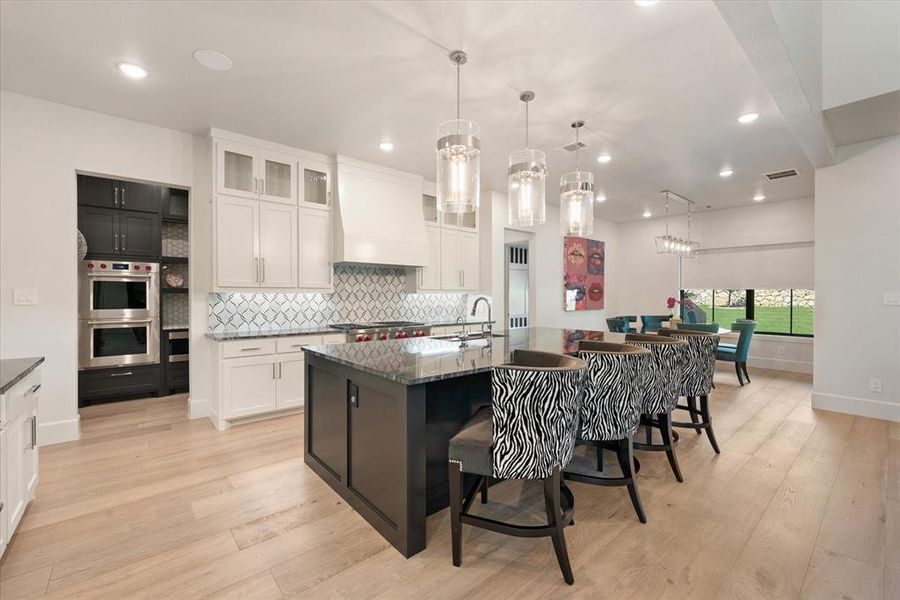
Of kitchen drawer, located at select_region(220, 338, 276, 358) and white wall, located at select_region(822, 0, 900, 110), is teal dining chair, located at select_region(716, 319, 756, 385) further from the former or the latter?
kitchen drawer, located at select_region(220, 338, 276, 358)

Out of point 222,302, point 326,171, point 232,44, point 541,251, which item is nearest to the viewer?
point 232,44

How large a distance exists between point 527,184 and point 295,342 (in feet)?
8.97

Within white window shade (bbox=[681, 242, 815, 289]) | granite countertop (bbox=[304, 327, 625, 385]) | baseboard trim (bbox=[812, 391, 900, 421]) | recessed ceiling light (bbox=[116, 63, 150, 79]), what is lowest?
baseboard trim (bbox=[812, 391, 900, 421])

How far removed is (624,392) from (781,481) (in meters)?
1.47

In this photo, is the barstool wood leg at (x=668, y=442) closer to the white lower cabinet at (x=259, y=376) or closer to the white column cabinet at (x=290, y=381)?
the white lower cabinet at (x=259, y=376)

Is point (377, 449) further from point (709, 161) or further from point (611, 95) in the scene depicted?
point (709, 161)

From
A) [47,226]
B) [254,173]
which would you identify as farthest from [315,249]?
[47,226]

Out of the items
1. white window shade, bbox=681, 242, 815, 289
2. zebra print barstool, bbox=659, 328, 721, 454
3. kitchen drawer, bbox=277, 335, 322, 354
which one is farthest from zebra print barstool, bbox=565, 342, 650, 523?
white window shade, bbox=681, 242, 815, 289

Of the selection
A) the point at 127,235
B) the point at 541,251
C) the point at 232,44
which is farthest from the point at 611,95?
the point at 127,235

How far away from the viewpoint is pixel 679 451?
10.4 feet

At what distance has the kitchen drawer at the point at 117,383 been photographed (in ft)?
14.7

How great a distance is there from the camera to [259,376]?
12.6 feet

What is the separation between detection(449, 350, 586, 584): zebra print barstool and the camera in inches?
65.9

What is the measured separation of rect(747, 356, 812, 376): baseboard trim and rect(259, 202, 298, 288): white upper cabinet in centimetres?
721
